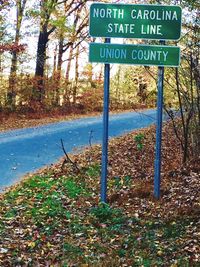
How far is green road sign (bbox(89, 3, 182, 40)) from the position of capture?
8.12m

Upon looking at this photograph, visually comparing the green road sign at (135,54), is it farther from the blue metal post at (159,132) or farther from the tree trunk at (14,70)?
the tree trunk at (14,70)

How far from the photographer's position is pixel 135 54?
8.16 metres

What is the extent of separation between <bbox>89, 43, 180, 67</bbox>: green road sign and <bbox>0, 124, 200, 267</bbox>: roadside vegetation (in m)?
2.40

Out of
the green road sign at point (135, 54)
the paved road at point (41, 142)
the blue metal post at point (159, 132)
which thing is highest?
the green road sign at point (135, 54)

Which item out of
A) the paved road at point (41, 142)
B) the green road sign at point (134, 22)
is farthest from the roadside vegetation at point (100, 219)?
the green road sign at point (134, 22)

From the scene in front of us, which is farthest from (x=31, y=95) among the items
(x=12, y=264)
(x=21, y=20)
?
(x=12, y=264)

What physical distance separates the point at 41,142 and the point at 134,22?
766cm

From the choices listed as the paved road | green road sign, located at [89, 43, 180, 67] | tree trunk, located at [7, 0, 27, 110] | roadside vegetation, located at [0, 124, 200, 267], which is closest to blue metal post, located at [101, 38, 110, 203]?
green road sign, located at [89, 43, 180, 67]

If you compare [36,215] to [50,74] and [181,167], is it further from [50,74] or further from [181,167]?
[50,74]

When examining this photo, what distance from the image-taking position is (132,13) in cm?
816

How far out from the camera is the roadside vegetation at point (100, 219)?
620 centimetres

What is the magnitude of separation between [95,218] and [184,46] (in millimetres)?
5591

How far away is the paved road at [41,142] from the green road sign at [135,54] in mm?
3559

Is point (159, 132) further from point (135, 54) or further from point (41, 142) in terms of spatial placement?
point (41, 142)
